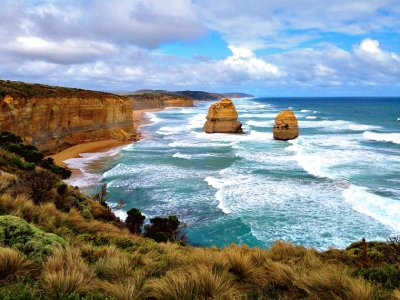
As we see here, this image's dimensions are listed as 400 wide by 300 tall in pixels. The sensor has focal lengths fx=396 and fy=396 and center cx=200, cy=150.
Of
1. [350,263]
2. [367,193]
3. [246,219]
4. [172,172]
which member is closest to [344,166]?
[367,193]

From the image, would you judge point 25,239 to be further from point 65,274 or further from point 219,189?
point 219,189

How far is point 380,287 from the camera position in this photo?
217 inches

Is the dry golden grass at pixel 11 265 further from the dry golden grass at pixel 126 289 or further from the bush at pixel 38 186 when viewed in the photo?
the bush at pixel 38 186

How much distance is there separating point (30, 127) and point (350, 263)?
31.9 m

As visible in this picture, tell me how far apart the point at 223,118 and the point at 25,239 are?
48061mm

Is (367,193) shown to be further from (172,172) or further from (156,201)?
(172,172)

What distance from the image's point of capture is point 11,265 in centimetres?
519

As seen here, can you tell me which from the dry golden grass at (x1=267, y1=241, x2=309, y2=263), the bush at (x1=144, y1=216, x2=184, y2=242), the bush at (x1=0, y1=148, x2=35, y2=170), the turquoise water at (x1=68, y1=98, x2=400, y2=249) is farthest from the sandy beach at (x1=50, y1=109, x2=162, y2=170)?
the dry golden grass at (x1=267, y1=241, x2=309, y2=263)

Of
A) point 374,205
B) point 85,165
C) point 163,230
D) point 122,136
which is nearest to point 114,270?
point 163,230

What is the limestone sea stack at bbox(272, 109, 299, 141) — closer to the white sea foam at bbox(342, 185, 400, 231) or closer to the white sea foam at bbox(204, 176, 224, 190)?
the white sea foam at bbox(204, 176, 224, 190)

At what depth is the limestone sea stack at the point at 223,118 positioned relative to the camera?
172 feet

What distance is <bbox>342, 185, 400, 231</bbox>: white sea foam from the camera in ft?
58.7

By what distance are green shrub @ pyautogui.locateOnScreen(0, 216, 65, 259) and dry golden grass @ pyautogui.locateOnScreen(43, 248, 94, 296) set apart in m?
0.31

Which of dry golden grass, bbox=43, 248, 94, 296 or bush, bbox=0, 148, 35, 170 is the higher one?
dry golden grass, bbox=43, 248, 94, 296
